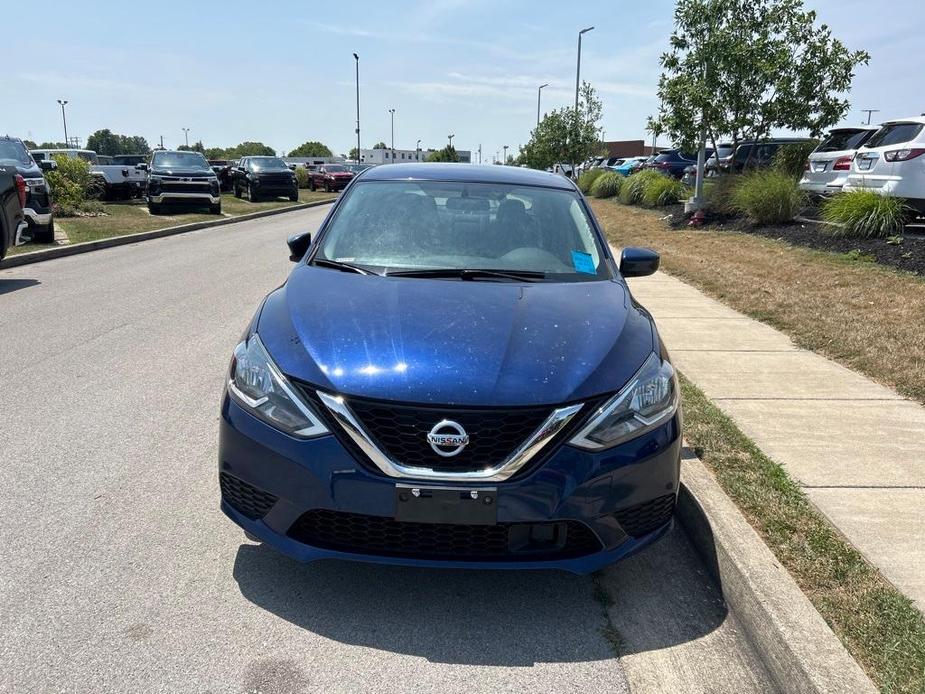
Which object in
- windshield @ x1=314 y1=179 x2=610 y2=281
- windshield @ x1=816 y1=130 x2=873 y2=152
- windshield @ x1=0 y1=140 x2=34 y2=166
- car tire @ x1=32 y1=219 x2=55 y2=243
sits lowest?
car tire @ x1=32 y1=219 x2=55 y2=243

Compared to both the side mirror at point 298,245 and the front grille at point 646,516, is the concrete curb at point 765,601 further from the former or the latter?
the side mirror at point 298,245

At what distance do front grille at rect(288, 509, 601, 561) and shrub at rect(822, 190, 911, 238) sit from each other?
10491mm

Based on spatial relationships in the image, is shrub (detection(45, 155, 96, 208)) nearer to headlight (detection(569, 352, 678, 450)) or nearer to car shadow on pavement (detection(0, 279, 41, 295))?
car shadow on pavement (detection(0, 279, 41, 295))

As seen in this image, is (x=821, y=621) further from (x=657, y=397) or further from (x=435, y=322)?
(x=435, y=322)

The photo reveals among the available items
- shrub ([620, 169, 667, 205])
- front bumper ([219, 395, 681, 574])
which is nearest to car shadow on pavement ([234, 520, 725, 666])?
front bumper ([219, 395, 681, 574])

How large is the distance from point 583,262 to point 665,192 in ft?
62.1

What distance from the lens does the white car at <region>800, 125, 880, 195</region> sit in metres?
14.0

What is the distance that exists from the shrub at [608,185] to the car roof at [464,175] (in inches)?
978

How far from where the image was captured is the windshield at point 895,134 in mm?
11737

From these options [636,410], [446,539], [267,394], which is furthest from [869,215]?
[267,394]

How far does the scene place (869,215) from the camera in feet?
37.7

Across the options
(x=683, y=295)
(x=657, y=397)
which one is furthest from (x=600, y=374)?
(x=683, y=295)

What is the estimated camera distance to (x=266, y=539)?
2.87 m

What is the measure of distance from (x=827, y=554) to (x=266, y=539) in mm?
2225
